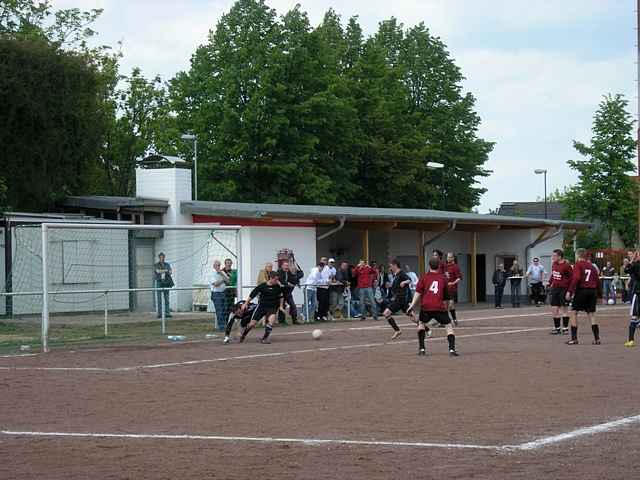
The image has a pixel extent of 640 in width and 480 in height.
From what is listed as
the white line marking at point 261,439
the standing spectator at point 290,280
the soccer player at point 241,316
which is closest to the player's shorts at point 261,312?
the soccer player at point 241,316

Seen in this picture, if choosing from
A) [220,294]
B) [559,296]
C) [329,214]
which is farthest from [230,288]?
[329,214]

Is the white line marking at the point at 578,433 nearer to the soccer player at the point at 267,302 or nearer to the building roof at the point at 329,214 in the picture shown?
the soccer player at the point at 267,302

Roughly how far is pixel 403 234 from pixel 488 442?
35455 mm

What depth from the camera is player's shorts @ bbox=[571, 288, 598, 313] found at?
2172cm

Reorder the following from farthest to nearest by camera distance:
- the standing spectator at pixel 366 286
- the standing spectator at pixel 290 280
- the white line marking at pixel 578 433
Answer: the standing spectator at pixel 366 286, the standing spectator at pixel 290 280, the white line marking at pixel 578 433

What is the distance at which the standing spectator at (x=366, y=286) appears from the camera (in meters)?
32.8

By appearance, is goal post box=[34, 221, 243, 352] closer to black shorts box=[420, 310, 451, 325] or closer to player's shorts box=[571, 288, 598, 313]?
black shorts box=[420, 310, 451, 325]

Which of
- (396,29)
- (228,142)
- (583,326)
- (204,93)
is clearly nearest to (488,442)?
(583,326)

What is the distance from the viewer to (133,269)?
107 feet

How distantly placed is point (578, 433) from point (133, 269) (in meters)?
23.2

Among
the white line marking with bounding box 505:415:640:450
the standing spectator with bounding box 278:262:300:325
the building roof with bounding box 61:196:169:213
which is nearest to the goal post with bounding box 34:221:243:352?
the building roof with bounding box 61:196:169:213

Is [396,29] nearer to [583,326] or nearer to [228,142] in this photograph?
[228,142]

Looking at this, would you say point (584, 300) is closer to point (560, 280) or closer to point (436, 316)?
point (560, 280)

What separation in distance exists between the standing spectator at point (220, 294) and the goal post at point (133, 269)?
0.22 metres
